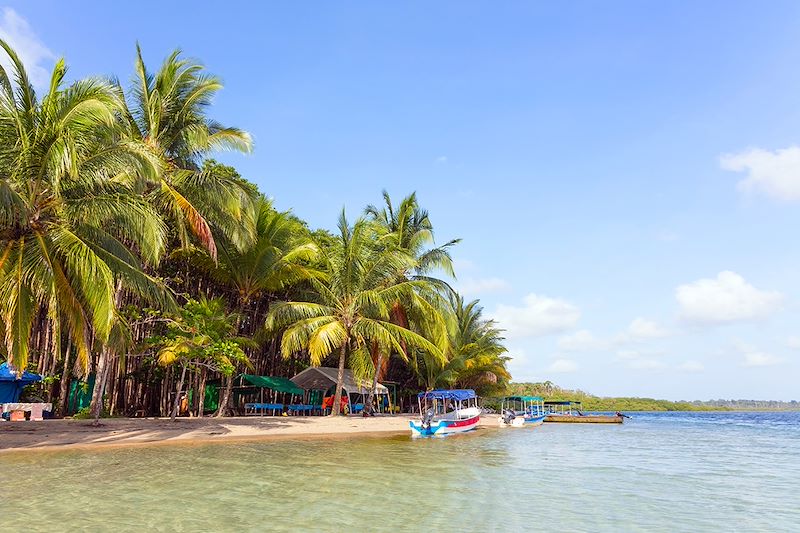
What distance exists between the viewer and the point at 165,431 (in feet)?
56.0

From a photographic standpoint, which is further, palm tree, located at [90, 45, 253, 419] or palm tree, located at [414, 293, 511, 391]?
palm tree, located at [414, 293, 511, 391]

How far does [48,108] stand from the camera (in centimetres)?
1222

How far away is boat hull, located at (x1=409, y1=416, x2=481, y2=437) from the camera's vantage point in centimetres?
2172

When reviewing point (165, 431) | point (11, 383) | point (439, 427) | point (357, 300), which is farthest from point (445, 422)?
point (11, 383)

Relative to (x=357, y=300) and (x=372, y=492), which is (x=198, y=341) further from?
(x=372, y=492)

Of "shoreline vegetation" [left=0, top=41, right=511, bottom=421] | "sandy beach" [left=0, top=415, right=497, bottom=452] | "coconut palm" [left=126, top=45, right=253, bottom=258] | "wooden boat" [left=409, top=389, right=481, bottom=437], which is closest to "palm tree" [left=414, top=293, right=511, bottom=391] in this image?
"shoreline vegetation" [left=0, top=41, right=511, bottom=421]

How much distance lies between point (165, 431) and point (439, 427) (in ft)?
34.6

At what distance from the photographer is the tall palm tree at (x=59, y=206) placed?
11.7 m

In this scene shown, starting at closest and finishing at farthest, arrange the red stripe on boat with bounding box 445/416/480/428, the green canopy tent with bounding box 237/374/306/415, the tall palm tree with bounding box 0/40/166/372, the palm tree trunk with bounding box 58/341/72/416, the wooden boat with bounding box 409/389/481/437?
the tall palm tree with bounding box 0/40/166/372
the palm tree trunk with bounding box 58/341/72/416
the wooden boat with bounding box 409/389/481/437
the red stripe on boat with bounding box 445/416/480/428
the green canopy tent with bounding box 237/374/306/415

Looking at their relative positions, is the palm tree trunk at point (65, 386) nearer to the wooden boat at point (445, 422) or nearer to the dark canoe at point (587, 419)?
the wooden boat at point (445, 422)

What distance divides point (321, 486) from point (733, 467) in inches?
497

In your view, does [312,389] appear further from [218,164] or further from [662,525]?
[662,525]

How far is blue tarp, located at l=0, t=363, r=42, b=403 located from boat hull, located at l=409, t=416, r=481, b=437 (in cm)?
1318

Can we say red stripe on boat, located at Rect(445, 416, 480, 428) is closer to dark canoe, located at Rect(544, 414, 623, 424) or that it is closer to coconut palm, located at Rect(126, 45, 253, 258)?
coconut palm, located at Rect(126, 45, 253, 258)
